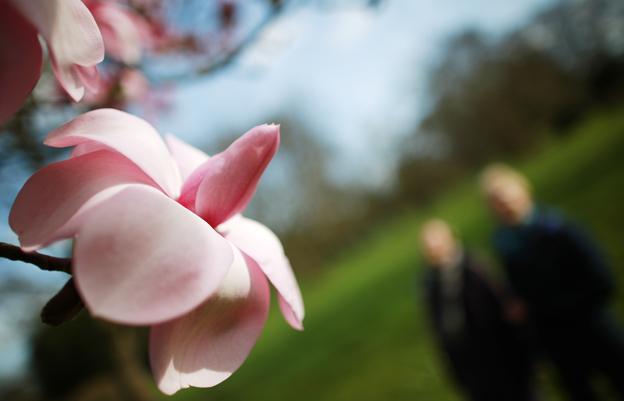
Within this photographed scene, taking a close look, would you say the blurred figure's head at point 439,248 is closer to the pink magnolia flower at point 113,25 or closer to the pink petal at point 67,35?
the pink magnolia flower at point 113,25

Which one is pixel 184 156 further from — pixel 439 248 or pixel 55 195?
pixel 439 248

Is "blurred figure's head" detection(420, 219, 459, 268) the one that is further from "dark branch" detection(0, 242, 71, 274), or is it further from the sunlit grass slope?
"dark branch" detection(0, 242, 71, 274)

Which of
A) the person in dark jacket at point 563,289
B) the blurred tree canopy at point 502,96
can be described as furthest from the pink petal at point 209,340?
the blurred tree canopy at point 502,96

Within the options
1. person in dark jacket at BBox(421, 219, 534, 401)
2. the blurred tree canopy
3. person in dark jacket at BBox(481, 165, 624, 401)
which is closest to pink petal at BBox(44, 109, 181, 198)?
person in dark jacket at BBox(481, 165, 624, 401)

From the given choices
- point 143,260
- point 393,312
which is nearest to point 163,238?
point 143,260

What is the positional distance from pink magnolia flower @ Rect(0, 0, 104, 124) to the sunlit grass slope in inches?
163

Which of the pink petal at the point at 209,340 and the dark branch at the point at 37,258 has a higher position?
the dark branch at the point at 37,258

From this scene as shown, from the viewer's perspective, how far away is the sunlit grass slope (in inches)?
191

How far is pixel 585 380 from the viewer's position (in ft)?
6.99

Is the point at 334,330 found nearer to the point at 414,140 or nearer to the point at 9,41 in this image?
the point at 9,41

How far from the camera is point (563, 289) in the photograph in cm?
203

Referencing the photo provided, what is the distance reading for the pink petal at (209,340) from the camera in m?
0.25

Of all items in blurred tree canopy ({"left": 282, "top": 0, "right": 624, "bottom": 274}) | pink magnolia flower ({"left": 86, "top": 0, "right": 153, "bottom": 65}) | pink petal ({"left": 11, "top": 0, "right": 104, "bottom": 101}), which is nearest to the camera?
pink petal ({"left": 11, "top": 0, "right": 104, "bottom": 101})

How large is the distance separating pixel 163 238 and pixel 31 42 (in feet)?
0.33
